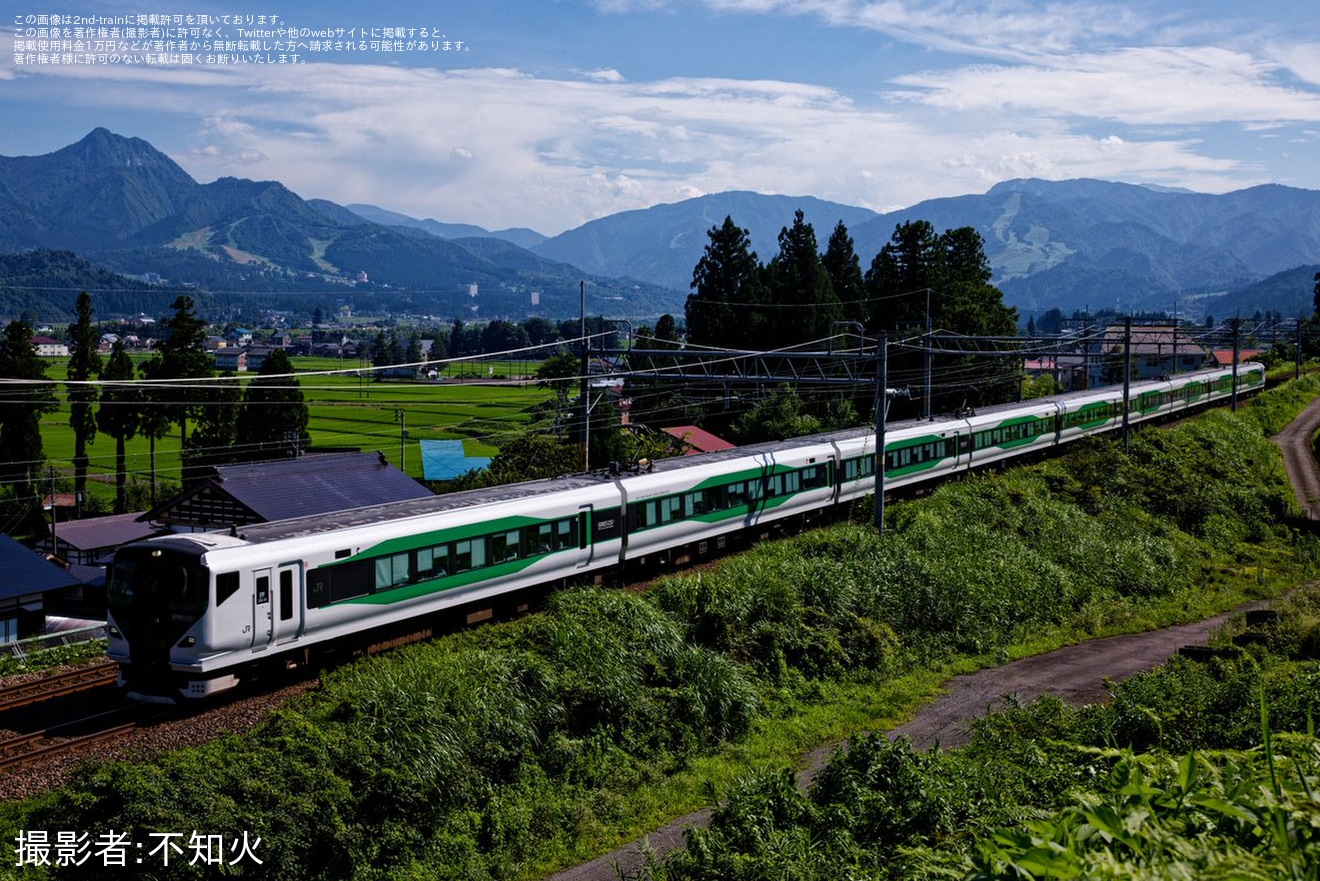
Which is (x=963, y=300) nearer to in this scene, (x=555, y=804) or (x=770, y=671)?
(x=770, y=671)

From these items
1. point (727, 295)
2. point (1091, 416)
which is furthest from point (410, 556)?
point (727, 295)

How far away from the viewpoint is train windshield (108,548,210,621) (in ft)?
51.4

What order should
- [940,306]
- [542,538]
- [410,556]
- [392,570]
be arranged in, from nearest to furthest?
[392,570] < [410,556] < [542,538] < [940,306]

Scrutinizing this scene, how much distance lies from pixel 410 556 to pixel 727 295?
5501 centimetres

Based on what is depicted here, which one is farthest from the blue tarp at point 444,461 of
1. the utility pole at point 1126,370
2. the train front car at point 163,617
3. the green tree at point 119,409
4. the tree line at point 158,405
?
the train front car at point 163,617

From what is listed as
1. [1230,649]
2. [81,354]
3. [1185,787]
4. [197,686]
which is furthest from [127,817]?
[81,354]

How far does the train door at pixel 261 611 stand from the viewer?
1612cm

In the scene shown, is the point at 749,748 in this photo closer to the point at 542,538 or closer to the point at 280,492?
the point at 542,538

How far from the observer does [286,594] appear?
16.6m

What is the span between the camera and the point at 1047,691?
1945 cm

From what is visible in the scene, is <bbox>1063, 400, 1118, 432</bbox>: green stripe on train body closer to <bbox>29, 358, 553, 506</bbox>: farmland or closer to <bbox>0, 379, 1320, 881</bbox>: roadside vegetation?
<bbox>0, 379, 1320, 881</bbox>: roadside vegetation

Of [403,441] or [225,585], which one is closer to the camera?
[225,585]

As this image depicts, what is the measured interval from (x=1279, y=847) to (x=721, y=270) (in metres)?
68.5

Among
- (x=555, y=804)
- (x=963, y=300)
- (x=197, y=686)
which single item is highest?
(x=963, y=300)
